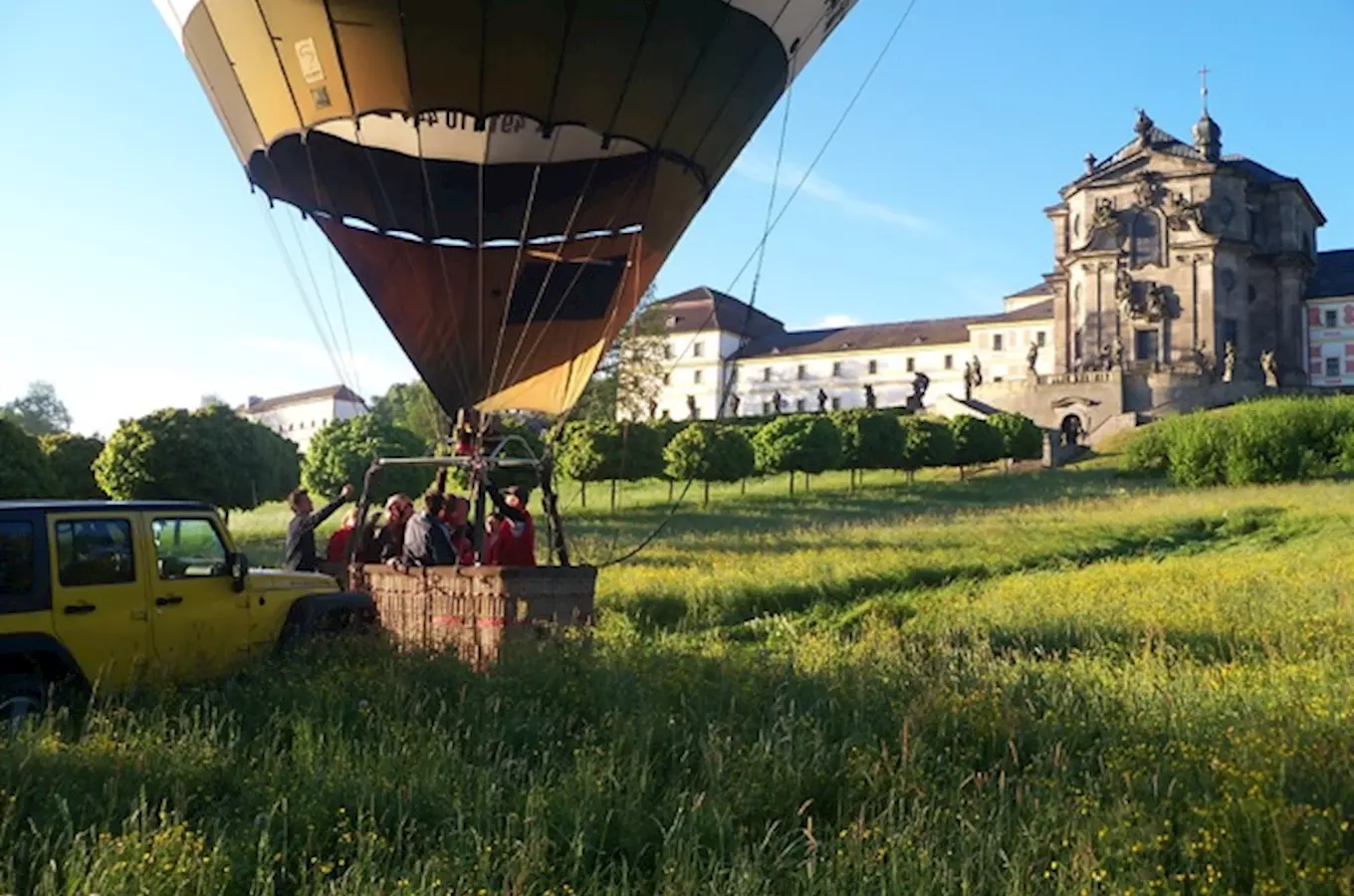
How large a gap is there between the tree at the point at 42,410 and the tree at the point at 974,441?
309ft

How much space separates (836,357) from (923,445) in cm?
5028

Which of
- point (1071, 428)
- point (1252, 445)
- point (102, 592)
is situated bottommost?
point (102, 592)

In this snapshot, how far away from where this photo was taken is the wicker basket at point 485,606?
864 cm

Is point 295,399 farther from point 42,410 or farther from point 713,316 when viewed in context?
point 713,316

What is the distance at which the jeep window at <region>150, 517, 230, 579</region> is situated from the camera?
792 centimetres

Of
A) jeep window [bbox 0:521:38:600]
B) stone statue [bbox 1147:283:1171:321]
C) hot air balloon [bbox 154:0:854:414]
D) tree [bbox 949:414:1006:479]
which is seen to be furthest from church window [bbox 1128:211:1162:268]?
jeep window [bbox 0:521:38:600]

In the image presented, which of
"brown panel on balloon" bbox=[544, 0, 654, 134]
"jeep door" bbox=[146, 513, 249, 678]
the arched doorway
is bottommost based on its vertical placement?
"jeep door" bbox=[146, 513, 249, 678]

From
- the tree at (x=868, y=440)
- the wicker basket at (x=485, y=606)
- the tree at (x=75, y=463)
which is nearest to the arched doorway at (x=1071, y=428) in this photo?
the tree at (x=868, y=440)

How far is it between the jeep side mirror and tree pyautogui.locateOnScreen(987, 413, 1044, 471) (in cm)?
5241

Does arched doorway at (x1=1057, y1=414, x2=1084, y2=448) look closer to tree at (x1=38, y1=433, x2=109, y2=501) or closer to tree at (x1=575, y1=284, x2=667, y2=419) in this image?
tree at (x1=575, y1=284, x2=667, y2=419)

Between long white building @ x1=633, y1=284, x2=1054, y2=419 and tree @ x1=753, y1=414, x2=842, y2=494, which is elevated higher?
long white building @ x1=633, y1=284, x2=1054, y2=419

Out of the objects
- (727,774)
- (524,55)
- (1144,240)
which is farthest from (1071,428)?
(727,774)

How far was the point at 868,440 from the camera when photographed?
51219 mm

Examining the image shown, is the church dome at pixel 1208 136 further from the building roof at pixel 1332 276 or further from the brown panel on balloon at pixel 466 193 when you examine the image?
the brown panel on balloon at pixel 466 193
